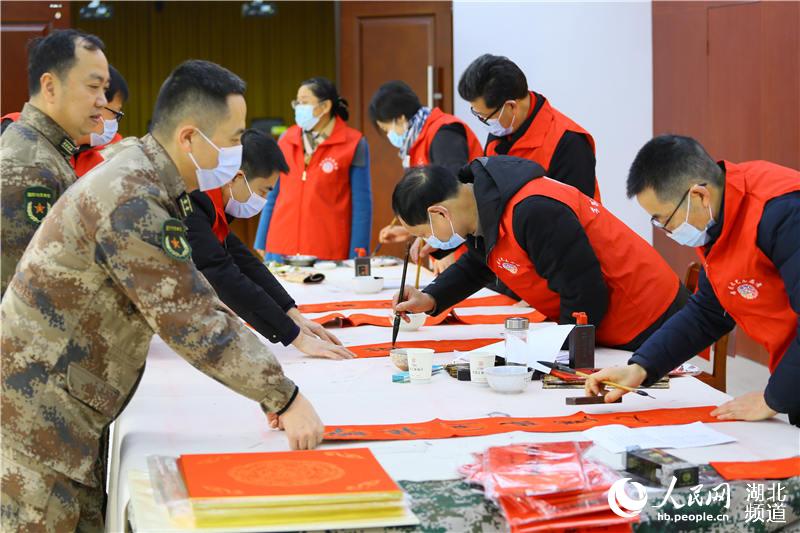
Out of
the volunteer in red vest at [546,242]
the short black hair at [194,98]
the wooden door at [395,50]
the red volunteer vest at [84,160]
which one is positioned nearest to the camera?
the short black hair at [194,98]

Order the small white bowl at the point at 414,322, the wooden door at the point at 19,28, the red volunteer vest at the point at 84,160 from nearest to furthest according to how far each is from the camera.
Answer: the small white bowl at the point at 414,322, the red volunteer vest at the point at 84,160, the wooden door at the point at 19,28

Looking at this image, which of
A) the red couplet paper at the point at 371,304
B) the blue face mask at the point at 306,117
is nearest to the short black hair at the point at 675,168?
the red couplet paper at the point at 371,304

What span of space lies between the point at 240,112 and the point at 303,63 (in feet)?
27.0

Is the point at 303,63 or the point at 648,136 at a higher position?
the point at 303,63

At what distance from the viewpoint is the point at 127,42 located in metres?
9.81

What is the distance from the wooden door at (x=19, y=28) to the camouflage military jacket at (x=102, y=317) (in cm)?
565

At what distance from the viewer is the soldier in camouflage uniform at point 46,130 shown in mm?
2338

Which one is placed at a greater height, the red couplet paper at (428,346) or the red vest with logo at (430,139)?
the red vest with logo at (430,139)

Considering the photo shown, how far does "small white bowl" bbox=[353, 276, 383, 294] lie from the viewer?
11.6ft

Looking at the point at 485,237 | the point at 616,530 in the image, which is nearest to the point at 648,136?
the point at 485,237

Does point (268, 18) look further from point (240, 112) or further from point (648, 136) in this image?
point (240, 112)

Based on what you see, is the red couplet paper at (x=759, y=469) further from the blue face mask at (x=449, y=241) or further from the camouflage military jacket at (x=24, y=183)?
the camouflage military jacket at (x=24, y=183)

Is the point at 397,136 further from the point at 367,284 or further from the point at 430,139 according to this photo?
the point at 367,284

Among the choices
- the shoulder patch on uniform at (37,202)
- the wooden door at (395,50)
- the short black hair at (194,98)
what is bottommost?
the shoulder patch on uniform at (37,202)
